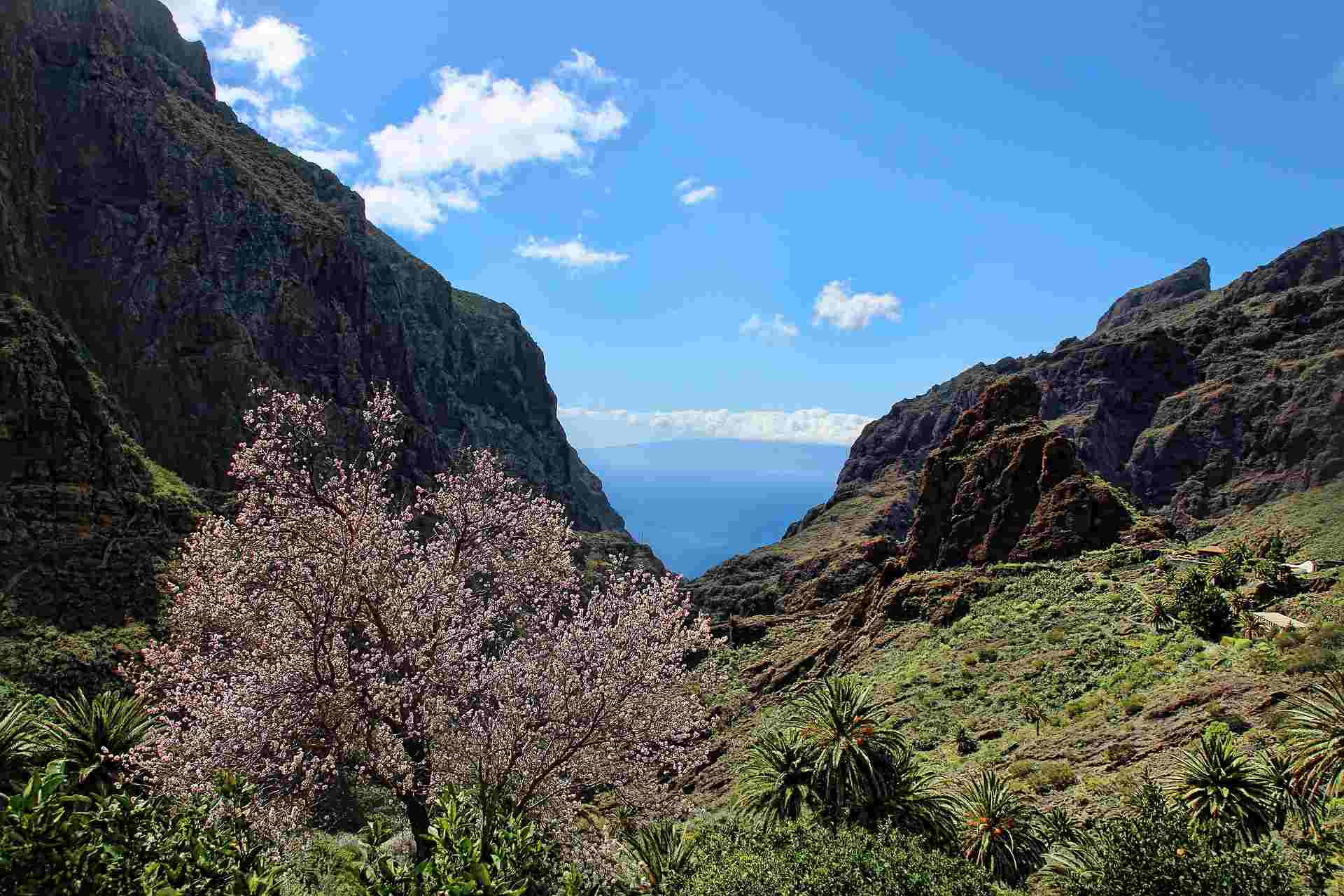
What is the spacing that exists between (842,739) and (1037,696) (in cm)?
1701

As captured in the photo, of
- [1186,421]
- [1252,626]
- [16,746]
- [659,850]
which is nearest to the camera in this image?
[16,746]

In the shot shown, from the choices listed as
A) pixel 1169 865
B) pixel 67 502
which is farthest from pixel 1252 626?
pixel 67 502

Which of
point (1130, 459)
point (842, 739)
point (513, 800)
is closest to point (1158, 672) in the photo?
point (842, 739)

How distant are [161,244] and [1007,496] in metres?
129

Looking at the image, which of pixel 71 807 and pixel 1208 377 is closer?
pixel 71 807

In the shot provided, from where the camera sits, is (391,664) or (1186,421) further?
(1186,421)

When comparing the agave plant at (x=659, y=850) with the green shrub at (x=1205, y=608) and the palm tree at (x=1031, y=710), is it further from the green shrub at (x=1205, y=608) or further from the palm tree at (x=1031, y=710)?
the green shrub at (x=1205, y=608)

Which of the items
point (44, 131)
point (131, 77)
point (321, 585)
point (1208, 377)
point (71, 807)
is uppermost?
point (131, 77)

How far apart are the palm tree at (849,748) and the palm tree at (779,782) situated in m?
0.32

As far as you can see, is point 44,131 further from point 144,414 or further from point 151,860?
point 151,860

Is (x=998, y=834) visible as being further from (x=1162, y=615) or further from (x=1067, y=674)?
(x=1162, y=615)

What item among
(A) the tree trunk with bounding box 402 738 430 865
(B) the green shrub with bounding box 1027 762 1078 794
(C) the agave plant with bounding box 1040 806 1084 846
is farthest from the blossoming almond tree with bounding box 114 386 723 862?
(B) the green shrub with bounding box 1027 762 1078 794

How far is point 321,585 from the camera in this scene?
1784 cm

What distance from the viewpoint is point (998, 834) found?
1834 centimetres
